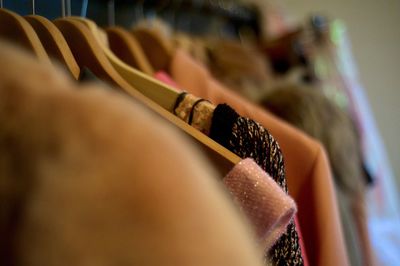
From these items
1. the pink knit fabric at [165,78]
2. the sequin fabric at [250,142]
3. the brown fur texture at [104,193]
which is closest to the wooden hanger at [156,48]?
the pink knit fabric at [165,78]

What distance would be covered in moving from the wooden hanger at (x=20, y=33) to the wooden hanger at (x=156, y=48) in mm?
255

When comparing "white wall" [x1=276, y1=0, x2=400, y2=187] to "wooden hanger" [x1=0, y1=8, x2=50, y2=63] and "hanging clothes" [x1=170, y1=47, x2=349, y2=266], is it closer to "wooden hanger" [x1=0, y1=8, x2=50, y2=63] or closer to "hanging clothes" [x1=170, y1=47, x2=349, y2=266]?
"hanging clothes" [x1=170, y1=47, x2=349, y2=266]

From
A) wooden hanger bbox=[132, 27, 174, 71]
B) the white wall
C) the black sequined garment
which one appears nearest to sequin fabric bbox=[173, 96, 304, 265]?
the black sequined garment

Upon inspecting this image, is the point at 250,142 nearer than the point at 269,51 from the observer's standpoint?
Yes

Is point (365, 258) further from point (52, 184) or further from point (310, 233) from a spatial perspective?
point (52, 184)

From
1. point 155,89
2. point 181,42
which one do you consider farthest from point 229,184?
point 181,42

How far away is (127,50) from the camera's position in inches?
20.1

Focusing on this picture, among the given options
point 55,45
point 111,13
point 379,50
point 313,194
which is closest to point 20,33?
point 55,45

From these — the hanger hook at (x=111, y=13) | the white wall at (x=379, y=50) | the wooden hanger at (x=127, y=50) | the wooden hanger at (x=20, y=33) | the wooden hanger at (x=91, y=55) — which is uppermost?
the wooden hanger at (x=20, y=33)

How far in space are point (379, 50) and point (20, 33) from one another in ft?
6.80

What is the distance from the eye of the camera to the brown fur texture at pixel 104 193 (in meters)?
0.16

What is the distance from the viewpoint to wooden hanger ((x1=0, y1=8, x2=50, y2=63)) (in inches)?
12.0

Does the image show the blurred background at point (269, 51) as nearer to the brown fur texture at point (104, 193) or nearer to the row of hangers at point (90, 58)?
the row of hangers at point (90, 58)

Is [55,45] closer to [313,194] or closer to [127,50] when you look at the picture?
[127,50]
